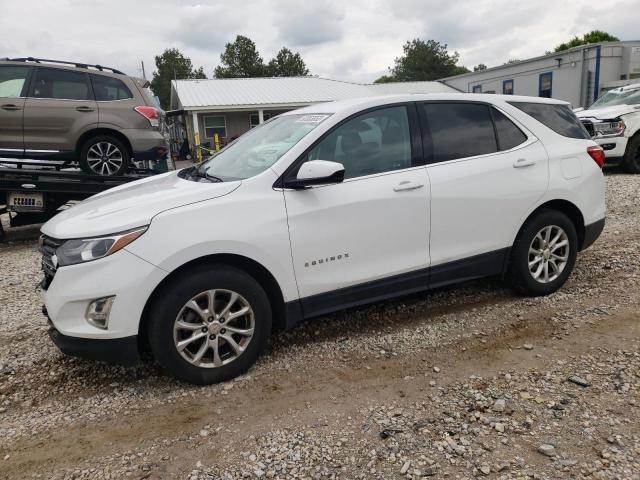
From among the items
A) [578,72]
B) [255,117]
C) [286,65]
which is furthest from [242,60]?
[578,72]

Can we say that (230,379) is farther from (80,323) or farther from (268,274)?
(80,323)

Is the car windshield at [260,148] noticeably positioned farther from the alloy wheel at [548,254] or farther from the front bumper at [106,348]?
the alloy wheel at [548,254]

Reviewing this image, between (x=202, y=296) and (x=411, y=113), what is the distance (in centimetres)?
205

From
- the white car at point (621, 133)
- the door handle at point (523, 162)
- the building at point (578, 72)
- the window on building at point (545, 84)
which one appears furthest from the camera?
the window on building at point (545, 84)

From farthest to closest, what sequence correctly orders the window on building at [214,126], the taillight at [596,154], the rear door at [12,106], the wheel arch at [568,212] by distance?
the window on building at [214,126] < the rear door at [12,106] < the taillight at [596,154] < the wheel arch at [568,212]

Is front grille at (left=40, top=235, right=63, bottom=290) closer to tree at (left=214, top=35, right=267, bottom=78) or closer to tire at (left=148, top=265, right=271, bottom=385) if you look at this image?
tire at (left=148, top=265, right=271, bottom=385)

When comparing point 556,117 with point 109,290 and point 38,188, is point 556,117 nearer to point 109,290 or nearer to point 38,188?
point 109,290

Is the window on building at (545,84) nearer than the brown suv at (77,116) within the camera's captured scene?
No

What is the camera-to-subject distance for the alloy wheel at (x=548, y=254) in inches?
163

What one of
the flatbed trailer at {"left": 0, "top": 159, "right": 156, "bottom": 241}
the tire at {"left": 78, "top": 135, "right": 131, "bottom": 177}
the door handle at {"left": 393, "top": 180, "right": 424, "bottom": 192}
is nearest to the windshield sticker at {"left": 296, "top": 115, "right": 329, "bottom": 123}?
the door handle at {"left": 393, "top": 180, "right": 424, "bottom": 192}

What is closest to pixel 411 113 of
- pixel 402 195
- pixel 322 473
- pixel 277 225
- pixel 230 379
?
pixel 402 195

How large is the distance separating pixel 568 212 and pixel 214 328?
325 centimetres

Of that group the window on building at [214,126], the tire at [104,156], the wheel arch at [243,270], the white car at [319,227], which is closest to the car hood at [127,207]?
the white car at [319,227]

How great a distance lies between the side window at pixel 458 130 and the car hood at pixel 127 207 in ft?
5.17
